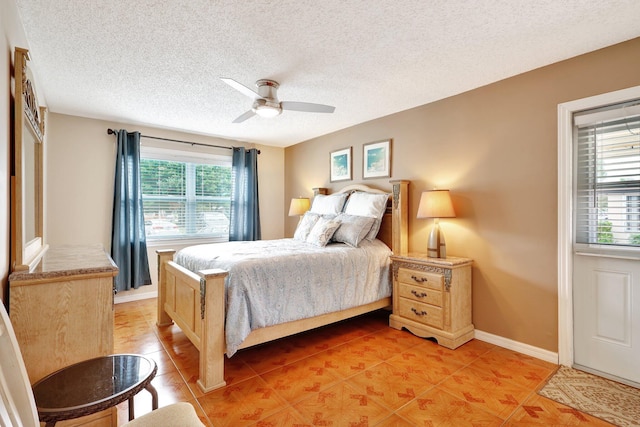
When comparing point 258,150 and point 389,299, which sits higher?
point 258,150

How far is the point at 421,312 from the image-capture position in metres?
2.93

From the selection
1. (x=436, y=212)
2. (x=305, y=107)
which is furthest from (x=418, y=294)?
(x=305, y=107)

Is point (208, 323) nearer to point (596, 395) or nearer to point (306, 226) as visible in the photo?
point (306, 226)

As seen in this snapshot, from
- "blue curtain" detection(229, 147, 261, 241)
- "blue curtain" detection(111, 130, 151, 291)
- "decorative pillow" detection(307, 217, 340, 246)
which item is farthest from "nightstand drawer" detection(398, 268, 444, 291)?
"blue curtain" detection(111, 130, 151, 291)

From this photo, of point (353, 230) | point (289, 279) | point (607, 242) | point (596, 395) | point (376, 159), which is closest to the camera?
point (596, 395)

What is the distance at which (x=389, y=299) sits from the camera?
3.34 meters

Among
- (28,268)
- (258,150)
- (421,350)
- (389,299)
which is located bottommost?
(421,350)

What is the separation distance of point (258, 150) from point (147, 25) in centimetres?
325

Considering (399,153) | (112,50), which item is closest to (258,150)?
(399,153)

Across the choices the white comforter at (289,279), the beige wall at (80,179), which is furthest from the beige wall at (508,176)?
the beige wall at (80,179)

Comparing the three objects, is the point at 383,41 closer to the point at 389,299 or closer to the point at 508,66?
the point at 508,66

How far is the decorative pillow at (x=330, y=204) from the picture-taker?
395 centimetres

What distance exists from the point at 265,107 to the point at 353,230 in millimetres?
1523

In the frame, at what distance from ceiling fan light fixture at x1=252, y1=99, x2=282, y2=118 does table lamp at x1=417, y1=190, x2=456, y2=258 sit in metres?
1.60
